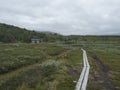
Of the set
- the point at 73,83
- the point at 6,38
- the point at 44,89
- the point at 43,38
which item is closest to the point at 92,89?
the point at 73,83

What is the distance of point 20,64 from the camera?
4938cm

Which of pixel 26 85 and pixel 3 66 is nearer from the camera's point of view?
pixel 26 85

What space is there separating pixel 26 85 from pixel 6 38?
13512 cm

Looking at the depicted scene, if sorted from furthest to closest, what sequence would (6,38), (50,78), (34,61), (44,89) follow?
(6,38), (34,61), (50,78), (44,89)

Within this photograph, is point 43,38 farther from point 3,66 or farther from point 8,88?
point 8,88

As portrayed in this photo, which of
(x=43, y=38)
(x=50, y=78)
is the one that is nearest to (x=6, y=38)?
(x=43, y=38)

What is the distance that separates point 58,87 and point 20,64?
92.8 feet

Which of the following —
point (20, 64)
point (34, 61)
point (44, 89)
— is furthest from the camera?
point (34, 61)

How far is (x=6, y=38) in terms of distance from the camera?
15475cm

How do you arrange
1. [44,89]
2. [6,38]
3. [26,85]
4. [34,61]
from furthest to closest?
1. [6,38]
2. [34,61]
3. [26,85]
4. [44,89]

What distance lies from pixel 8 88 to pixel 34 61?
97.7 ft

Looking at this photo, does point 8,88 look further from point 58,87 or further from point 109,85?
point 109,85

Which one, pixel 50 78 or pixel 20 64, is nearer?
pixel 50 78

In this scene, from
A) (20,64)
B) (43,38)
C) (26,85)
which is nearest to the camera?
(26,85)
